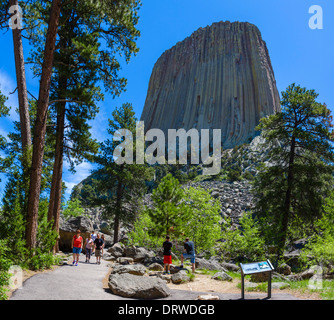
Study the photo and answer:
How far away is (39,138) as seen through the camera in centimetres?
946

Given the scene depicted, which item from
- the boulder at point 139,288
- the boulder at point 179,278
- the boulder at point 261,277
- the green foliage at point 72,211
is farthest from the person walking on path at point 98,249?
the green foliage at point 72,211

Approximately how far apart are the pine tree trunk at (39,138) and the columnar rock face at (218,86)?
205 ft

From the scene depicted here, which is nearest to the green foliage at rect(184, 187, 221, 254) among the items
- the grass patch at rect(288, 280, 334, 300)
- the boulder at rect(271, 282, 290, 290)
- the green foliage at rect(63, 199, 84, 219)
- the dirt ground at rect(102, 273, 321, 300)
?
the dirt ground at rect(102, 273, 321, 300)

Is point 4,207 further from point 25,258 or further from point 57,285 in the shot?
point 57,285

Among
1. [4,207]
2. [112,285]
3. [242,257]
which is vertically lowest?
[242,257]

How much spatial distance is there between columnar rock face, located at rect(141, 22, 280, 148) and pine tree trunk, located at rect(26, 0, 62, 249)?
6252 cm

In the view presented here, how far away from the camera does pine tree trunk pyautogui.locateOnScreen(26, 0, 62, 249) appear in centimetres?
889

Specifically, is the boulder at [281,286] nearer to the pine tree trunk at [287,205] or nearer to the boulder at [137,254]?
the pine tree trunk at [287,205]

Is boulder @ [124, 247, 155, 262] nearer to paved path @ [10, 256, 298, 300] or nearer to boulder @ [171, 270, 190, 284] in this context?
boulder @ [171, 270, 190, 284]

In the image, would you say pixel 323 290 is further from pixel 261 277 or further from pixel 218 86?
pixel 218 86
